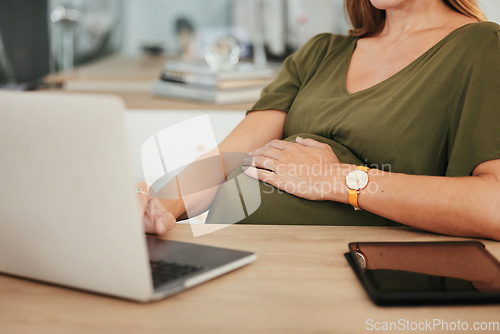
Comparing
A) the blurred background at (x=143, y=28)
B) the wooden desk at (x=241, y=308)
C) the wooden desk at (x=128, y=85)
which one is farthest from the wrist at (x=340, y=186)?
the blurred background at (x=143, y=28)

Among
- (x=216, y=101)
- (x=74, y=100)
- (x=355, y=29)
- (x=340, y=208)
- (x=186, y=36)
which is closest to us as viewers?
(x=74, y=100)

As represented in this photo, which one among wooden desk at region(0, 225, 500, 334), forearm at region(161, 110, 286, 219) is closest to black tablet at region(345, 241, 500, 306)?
wooden desk at region(0, 225, 500, 334)

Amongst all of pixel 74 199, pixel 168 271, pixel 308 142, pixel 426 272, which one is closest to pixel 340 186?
pixel 308 142

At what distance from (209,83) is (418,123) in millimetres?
1302

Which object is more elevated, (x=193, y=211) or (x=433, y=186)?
(x=433, y=186)

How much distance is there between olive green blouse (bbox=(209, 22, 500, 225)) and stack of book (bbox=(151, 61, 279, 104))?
104cm

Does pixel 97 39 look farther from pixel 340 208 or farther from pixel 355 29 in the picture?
pixel 340 208

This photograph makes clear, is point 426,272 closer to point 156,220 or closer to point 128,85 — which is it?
point 156,220

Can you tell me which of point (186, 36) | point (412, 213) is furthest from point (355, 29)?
point (186, 36)

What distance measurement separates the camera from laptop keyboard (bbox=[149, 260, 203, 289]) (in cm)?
69

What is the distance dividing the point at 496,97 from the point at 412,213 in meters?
0.27

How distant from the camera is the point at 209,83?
7.59 feet

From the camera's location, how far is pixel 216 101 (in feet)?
7.50

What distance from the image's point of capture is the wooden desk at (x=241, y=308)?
2.02 ft
